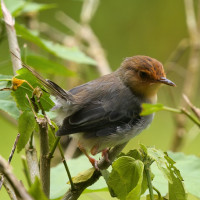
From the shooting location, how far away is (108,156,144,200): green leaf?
1.07 m

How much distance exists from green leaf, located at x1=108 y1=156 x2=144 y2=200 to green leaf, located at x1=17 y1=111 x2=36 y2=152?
9.3 inches

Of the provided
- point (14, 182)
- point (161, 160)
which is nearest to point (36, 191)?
point (14, 182)

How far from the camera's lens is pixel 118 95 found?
2.19 metres

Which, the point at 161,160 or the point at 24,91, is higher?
the point at 24,91

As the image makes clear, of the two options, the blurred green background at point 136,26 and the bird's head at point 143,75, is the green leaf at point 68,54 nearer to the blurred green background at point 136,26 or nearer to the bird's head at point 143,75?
the bird's head at point 143,75

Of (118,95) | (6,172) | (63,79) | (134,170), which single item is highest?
(6,172)

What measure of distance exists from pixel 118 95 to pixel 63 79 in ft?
6.90

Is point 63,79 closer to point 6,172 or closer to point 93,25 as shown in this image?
point 93,25

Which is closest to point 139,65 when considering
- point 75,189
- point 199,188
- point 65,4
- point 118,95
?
point 118,95

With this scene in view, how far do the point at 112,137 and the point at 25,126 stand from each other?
0.93 meters

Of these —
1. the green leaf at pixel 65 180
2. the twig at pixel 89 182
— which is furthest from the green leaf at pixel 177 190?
the green leaf at pixel 65 180

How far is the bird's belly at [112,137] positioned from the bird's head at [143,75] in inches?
8.0

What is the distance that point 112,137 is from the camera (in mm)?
1993

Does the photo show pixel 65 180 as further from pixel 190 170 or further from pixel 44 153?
pixel 44 153
